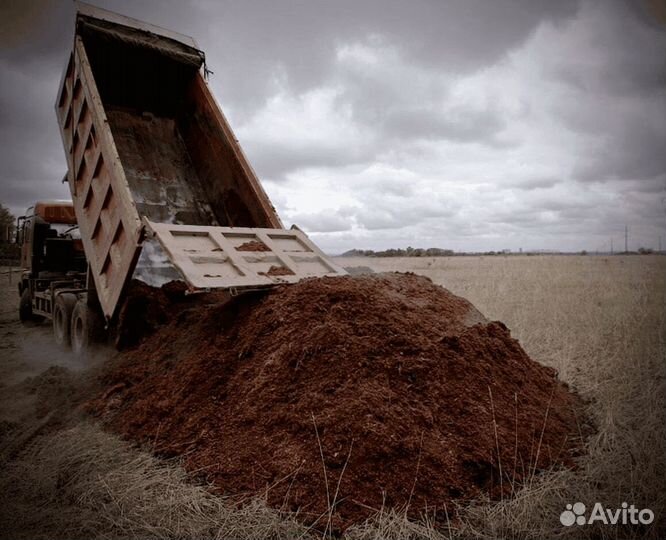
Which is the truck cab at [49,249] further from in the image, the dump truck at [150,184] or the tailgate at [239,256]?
the tailgate at [239,256]

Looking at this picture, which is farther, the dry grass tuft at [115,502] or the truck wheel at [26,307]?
the truck wheel at [26,307]

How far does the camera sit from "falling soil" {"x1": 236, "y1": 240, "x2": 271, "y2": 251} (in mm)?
4693

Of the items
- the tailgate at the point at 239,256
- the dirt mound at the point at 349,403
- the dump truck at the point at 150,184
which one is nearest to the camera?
the dirt mound at the point at 349,403

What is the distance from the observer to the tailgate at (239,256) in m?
3.99

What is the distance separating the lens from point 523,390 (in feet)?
11.8

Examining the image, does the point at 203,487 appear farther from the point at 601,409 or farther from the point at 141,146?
the point at 141,146

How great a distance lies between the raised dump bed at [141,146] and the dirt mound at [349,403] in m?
1.23

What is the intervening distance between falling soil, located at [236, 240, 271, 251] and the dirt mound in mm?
688

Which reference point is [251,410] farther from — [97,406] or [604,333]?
[604,333]

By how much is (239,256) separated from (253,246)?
0.37 m

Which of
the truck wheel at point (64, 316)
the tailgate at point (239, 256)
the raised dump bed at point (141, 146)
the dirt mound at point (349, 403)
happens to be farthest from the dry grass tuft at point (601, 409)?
the truck wheel at point (64, 316)

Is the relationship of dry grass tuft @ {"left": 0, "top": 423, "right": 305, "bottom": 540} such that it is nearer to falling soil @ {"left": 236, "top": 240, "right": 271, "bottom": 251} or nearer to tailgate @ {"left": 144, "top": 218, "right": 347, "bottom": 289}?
tailgate @ {"left": 144, "top": 218, "right": 347, "bottom": 289}

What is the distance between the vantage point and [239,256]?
4449mm

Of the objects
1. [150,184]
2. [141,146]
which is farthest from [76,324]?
[141,146]
